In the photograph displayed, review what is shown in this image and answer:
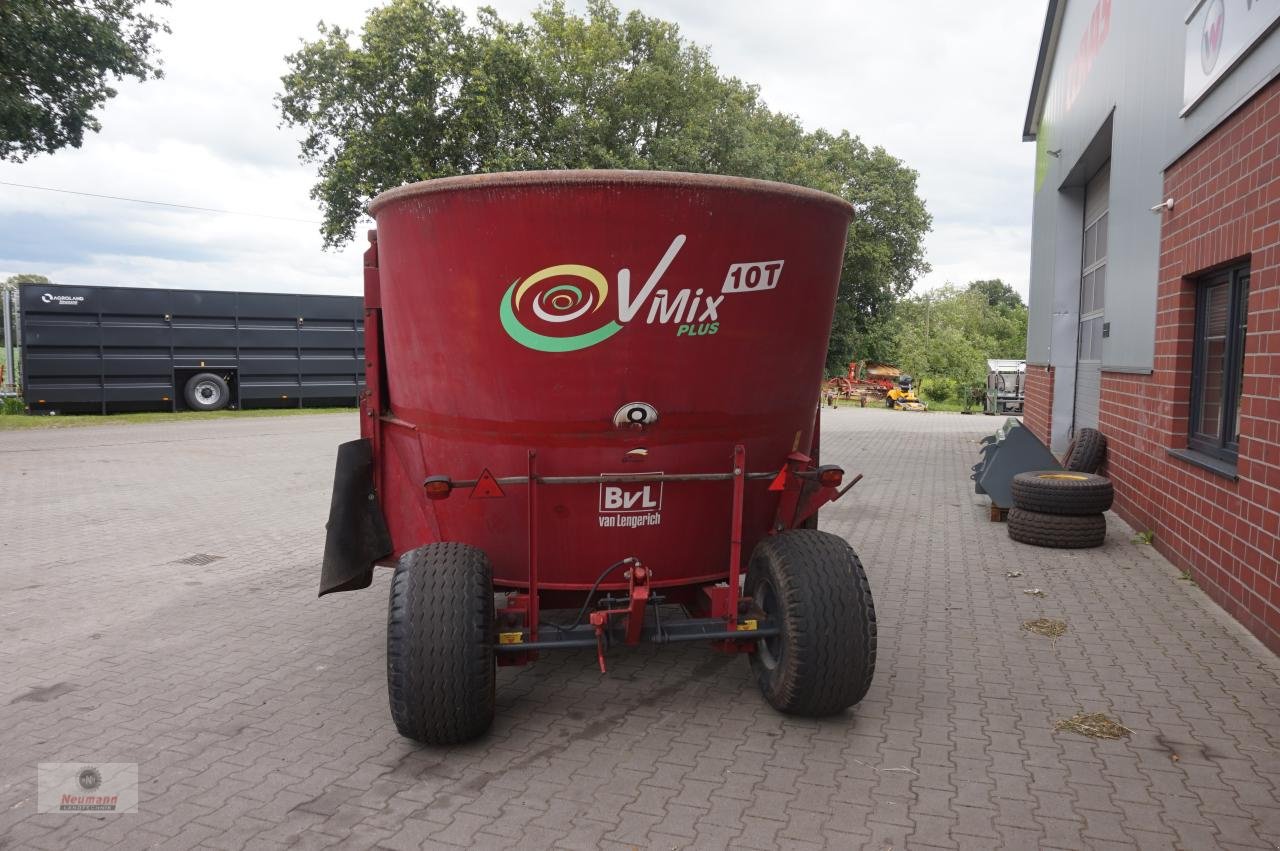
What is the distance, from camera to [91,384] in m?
21.3

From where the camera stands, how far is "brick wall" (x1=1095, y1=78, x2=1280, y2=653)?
16.4 ft

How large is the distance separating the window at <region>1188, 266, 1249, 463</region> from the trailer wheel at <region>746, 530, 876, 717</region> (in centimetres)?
368

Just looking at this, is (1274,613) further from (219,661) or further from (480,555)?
(219,661)

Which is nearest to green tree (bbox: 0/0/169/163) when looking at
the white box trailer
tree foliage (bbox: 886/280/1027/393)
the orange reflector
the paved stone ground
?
the paved stone ground

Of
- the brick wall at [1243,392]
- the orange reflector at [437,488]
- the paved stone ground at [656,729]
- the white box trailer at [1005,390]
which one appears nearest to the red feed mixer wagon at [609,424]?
the orange reflector at [437,488]

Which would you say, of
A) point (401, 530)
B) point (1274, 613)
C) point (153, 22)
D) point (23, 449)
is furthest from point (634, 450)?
point (153, 22)

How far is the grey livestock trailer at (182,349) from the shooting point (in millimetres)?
20797

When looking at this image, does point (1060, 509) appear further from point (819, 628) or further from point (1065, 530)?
point (819, 628)

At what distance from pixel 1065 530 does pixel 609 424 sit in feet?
17.8

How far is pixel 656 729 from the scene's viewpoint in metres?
4.04

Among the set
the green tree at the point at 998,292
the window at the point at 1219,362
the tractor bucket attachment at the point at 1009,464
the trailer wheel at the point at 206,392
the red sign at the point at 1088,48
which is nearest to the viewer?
the window at the point at 1219,362

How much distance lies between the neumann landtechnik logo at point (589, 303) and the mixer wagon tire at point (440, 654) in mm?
1119

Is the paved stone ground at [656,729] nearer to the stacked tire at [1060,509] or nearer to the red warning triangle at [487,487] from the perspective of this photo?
the stacked tire at [1060,509]

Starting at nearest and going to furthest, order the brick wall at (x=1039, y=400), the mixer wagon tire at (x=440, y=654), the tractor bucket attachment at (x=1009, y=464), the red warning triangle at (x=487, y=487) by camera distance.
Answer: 1. the mixer wagon tire at (x=440, y=654)
2. the red warning triangle at (x=487, y=487)
3. the tractor bucket attachment at (x=1009, y=464)
4. the brick wall at (x=1039, y=400)
